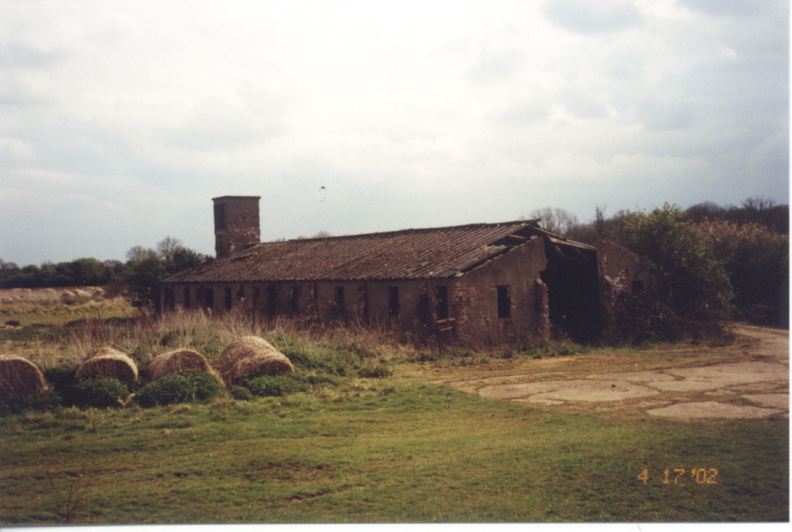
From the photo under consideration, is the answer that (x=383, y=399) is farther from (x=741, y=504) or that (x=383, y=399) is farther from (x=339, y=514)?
(x=741, y=504)

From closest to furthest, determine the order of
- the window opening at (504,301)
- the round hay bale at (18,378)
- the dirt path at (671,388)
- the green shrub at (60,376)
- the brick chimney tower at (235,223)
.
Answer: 1. the dirt path at (671,388)
2. the round hay bale at (18,378)
3. the green shrub at (60,376)
4. the window opening at (504,301)
5. the brick chimney tower at (235,223)

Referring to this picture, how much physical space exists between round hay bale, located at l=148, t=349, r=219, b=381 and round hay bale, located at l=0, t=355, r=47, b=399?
6.51ft

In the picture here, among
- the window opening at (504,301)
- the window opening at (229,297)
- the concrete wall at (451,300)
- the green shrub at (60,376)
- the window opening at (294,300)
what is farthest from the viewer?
the window opening at (229,297)

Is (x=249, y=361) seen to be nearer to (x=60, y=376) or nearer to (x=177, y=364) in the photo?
(x=177, y=364)

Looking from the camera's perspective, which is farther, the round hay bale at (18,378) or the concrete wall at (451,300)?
the concrete wall at (451,300)

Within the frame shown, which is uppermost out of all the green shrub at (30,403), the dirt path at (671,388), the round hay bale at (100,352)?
the round hay bale at (100,352)

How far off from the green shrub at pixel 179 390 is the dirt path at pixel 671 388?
528 cm

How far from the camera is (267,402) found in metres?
11.8

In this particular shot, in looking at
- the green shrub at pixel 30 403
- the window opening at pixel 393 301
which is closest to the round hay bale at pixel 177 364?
the green shrub at pixel 30 403

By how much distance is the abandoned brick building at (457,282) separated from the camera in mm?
19672

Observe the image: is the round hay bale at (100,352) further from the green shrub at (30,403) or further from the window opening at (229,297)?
the window opening at (229,297)

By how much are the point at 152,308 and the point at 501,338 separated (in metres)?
25.6
